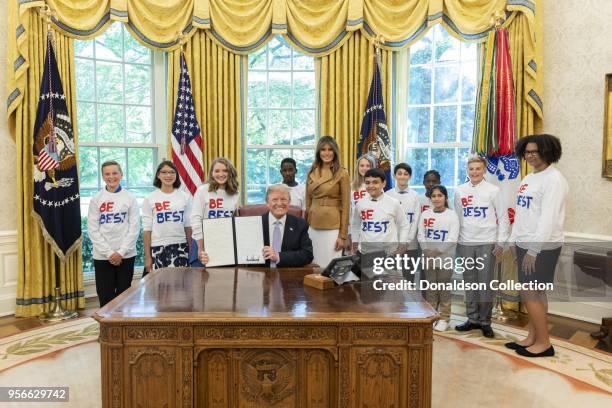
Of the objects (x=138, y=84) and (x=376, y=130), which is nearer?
(x=376, y=130)

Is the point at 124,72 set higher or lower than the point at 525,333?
higher

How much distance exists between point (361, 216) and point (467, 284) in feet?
4.43

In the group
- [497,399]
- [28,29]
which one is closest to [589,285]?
[497,399]

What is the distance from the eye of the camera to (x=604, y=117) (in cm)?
453

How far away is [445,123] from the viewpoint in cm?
561

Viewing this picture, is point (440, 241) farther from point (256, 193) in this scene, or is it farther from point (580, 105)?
point (256, 193)

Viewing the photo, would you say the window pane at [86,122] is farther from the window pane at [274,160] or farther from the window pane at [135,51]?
the window pane at [274,160]

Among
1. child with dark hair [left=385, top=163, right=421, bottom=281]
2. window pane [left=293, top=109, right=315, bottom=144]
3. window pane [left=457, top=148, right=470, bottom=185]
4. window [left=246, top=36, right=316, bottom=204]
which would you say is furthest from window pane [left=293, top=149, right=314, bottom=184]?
window pane [left=457, top=148, right=470, bottom=185]

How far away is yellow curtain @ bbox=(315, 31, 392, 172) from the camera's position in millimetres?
5453

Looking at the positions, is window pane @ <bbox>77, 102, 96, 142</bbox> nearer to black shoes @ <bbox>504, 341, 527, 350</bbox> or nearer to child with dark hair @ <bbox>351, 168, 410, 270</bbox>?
child with dark hair @ <bbox>351, 168, 410, 270</bbox>

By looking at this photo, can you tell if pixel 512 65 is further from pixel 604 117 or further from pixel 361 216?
pixel 361 216

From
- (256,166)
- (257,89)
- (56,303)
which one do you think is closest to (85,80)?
(257,89)

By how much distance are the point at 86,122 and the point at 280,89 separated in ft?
7.09

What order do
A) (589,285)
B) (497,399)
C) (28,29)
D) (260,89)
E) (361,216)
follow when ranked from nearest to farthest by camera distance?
(497,399) < (361,216) < (589,285) < (28,29) < (260,89)
